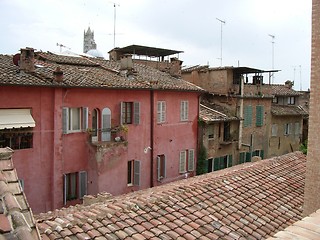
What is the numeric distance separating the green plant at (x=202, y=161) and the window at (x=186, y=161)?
69 centimetres

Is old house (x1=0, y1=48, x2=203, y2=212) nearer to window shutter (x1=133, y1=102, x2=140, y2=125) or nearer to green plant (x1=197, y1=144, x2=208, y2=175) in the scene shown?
window shutter (x1=133, y1=102, x2=140, y2=125)

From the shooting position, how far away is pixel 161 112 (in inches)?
802

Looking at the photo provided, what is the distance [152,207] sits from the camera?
303 inches

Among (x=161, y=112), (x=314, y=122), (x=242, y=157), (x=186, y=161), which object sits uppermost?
(x=161, y=112)

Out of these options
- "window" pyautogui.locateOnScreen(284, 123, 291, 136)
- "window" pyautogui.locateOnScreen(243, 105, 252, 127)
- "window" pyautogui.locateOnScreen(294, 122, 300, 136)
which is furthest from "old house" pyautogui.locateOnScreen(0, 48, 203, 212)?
"window" pyautogui.locateOnScreen(294, 122, 300, 136)

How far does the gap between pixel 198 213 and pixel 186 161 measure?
1434cm

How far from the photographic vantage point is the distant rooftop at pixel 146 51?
30.5 meters

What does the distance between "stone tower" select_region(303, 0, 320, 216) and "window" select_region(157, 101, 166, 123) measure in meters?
13.0

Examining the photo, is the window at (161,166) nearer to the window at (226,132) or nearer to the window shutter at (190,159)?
the window shutter at (190,159)

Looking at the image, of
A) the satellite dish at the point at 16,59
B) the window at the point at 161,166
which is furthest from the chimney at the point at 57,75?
the window at the point at 161,166

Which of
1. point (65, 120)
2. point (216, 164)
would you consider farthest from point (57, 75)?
point (216, 164)

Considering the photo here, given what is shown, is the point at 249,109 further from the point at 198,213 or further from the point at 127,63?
the point at 198,213

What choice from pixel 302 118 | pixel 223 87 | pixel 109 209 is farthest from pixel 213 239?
pixel 302 118

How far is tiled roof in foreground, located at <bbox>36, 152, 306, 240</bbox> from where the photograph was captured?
646cm
